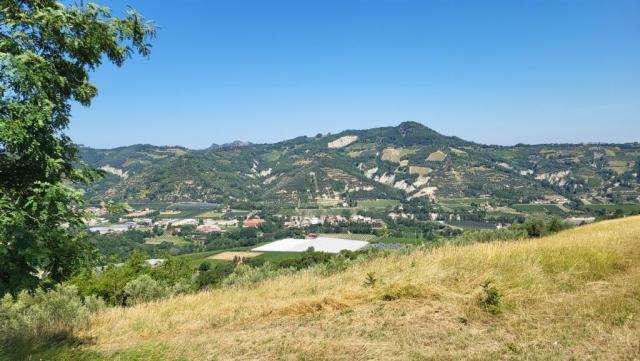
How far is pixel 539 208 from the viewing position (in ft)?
545

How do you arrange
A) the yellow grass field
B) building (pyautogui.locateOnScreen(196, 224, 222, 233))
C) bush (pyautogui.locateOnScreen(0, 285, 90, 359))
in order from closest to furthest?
bush (pyautogui.locateOnScreen(0, 285, 90, 359))
the yellow grass field
building (pyautogui.locateOnScreen(196, 224, 222, 233))

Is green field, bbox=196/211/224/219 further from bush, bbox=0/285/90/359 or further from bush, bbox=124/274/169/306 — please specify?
bush, bbox=0/285/90/359

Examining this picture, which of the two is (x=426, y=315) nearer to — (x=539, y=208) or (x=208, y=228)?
(x=208, y=228)

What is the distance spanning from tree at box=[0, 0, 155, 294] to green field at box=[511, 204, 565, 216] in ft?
554

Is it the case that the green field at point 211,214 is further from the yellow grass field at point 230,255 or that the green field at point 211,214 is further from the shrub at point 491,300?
the shrub at point 491,300

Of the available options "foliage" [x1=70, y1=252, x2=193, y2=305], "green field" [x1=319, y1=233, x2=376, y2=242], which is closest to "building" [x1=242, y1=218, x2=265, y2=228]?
"green field" [x1=319, y1=233, x2=376, y2=242]

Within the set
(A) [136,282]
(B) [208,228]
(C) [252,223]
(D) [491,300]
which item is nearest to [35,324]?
(D) [491,300]

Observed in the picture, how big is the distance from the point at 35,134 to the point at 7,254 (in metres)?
1.71

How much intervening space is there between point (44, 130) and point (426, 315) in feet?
25.0

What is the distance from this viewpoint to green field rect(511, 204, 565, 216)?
155m

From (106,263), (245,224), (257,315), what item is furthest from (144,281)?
(245,224)

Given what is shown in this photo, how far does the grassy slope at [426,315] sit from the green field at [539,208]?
160186 mm

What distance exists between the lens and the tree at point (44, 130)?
5.35m

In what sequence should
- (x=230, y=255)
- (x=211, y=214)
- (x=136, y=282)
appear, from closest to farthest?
(x=136, y=282)
(x=230, y=255)
(x=211, y=214)
